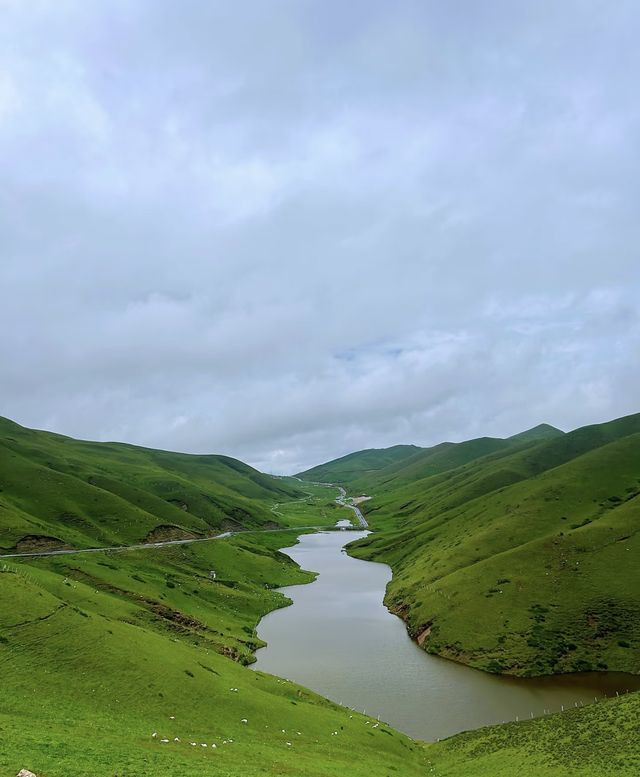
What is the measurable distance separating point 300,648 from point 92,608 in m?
32.8

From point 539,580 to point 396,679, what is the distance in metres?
36.6

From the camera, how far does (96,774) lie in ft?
77.3

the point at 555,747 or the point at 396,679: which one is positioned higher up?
the point at 555,747

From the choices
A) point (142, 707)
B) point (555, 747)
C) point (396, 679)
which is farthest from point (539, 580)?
point (142, 707)

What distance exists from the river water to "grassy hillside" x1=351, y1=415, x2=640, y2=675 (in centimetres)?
390

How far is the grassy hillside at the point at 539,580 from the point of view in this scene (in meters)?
72.0

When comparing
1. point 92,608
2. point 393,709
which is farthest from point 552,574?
point 92,608

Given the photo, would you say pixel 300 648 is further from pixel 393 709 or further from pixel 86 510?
pixel 86 510

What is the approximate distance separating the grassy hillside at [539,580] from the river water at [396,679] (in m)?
3.90

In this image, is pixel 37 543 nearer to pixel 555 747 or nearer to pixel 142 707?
pixel 142 707

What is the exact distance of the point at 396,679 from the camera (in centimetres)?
6519

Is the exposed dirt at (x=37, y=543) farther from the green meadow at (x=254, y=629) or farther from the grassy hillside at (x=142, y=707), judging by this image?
the grassy hillside at (x=142, y=707)

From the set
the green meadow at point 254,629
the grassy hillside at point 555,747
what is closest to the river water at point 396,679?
the green meadow at point 254,629

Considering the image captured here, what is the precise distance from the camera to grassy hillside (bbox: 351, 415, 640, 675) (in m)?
72.0
